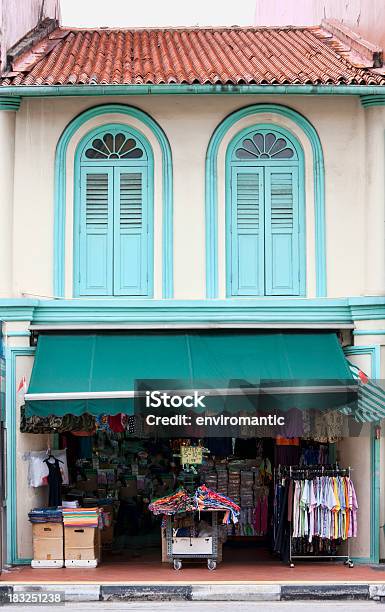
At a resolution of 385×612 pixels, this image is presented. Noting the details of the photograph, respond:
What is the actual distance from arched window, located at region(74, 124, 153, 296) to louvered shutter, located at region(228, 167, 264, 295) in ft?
3.82

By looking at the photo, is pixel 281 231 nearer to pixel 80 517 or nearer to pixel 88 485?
pixel 80 517

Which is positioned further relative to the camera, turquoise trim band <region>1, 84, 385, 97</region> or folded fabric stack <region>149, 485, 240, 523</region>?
turquoise trim band <region>1, 84, 385, 97</region>

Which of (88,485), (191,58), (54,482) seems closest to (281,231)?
(191,58)

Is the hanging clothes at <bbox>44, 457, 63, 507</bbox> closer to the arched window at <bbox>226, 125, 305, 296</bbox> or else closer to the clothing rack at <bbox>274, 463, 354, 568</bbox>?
the clothing rack at <bbox>274, 463, 354, 568</bbox>

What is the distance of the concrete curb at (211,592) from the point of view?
1505 cm


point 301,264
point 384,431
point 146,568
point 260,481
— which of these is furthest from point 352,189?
point 146,568

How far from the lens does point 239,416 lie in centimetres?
1647

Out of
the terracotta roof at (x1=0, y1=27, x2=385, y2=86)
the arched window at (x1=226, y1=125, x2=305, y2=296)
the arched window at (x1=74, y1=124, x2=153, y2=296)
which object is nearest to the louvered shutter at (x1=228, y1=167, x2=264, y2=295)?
the arched window at (x1=226, y1=125, x2=305, y2=296)

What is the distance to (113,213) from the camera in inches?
701

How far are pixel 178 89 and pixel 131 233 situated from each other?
6.83 feet

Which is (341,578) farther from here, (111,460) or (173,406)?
(111,460)

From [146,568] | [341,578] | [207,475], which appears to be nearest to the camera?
[341,578]

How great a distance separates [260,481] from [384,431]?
8.63 ft

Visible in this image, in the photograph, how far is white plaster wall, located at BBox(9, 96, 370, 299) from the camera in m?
17.7
